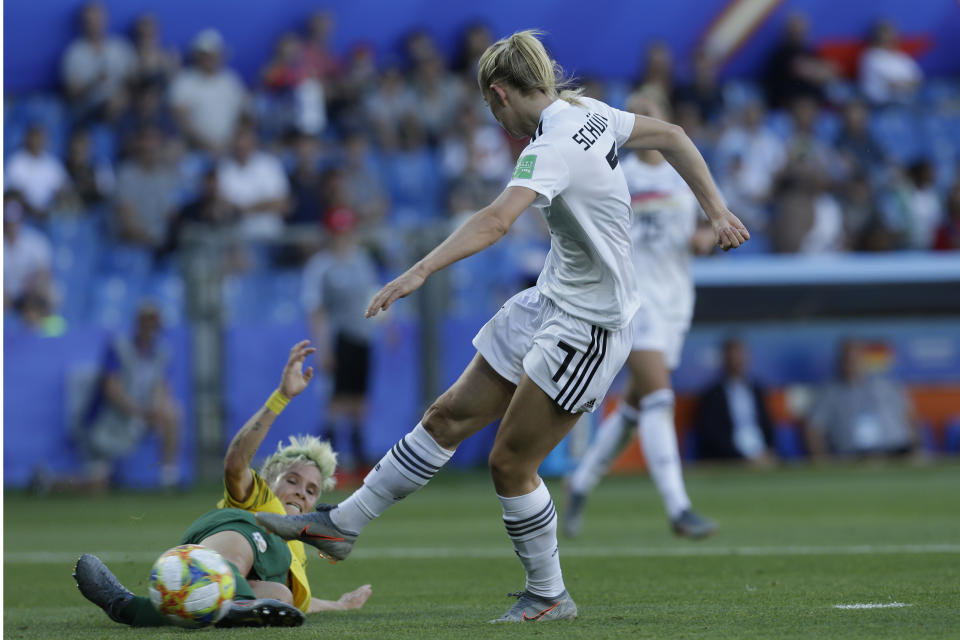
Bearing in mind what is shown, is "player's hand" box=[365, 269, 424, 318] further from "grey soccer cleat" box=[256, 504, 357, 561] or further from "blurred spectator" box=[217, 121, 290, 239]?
"blurred spectator" box=[217, 121, 290, 239]

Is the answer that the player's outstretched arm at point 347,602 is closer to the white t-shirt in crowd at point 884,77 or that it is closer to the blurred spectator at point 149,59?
the blurred spectator at point 149,59

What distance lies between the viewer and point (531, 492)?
16.4 ft

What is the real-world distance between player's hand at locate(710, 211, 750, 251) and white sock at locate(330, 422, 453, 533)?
1219mm

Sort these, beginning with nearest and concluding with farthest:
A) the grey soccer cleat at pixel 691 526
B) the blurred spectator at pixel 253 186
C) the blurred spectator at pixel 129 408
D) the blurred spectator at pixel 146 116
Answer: the grey soccer cleat at pixel 691 526 < the blurred spectator at pixel 129 408 < the blurred spectator at pixel 253 186 < the blurred spectator at pixel 146 116

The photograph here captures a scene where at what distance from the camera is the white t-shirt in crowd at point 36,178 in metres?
14.9

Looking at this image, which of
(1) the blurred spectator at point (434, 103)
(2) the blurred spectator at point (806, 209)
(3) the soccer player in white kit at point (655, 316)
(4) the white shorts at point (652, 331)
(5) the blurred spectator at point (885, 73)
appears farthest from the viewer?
(5) the blurred spectator at point (885, 73)

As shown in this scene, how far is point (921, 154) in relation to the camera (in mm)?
18828

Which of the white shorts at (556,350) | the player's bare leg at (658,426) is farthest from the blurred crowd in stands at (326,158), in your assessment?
the white shorts at (556,350)

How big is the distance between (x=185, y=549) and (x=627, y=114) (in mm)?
2102

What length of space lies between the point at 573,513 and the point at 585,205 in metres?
4.22

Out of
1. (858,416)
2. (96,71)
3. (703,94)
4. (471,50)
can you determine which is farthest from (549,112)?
(703,94)

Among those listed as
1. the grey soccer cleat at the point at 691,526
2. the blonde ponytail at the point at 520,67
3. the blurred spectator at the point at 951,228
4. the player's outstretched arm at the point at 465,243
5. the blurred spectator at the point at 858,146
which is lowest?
the grey soccer cleat at the point at 691,526

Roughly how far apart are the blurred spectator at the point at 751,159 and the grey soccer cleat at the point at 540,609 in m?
11.6

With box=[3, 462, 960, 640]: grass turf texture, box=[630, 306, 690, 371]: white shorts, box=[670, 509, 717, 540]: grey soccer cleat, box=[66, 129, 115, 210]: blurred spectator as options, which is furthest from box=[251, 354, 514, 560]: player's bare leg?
box=[66, 129, 115, 210]: blurred spectator
